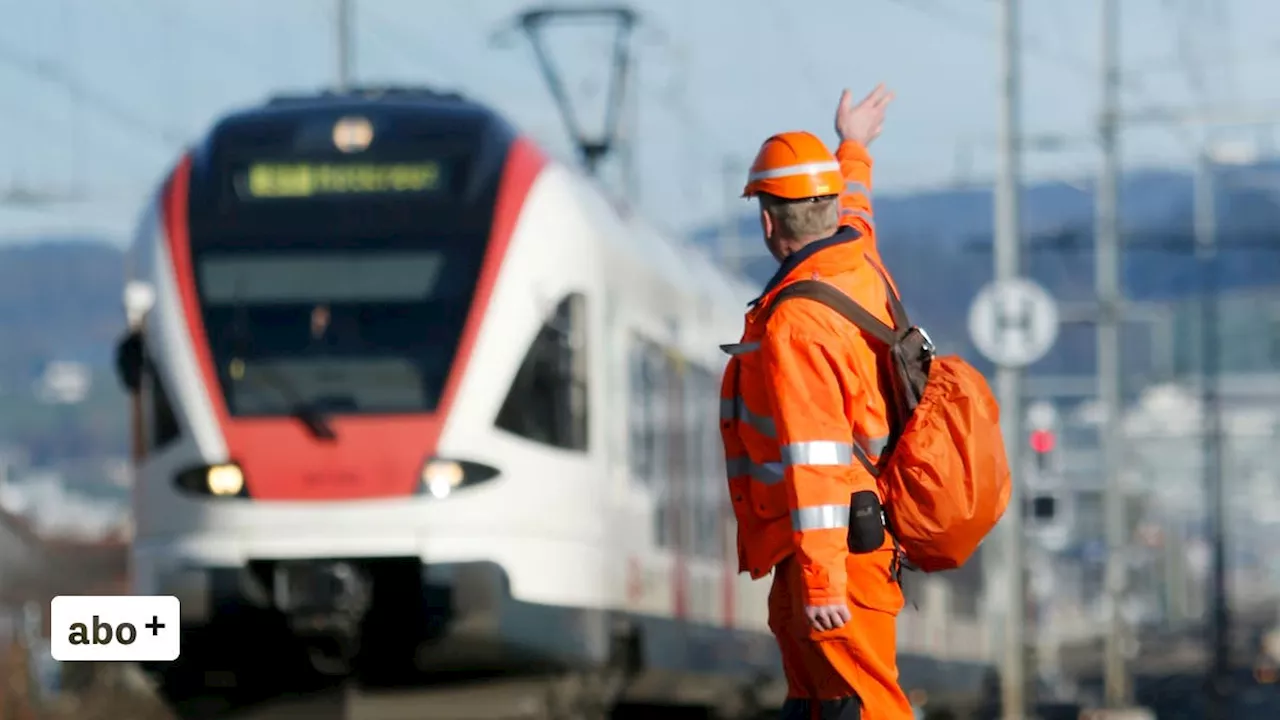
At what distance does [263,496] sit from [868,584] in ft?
20.5

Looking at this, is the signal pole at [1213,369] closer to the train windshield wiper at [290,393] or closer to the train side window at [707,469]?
the train side window at [707,469]

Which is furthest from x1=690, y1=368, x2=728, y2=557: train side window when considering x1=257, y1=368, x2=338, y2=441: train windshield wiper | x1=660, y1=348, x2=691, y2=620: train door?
x1=257, y1=368, x2=338, y2=441: train windshield wiper

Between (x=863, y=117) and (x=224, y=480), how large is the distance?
18.7 ft

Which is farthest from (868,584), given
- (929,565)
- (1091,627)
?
(1091,627)

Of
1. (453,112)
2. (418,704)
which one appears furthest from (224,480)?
(453,112)

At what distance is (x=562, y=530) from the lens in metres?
12.4

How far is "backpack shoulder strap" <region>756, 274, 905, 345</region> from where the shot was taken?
5988 mm

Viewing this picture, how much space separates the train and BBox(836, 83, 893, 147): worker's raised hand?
16.9 ft

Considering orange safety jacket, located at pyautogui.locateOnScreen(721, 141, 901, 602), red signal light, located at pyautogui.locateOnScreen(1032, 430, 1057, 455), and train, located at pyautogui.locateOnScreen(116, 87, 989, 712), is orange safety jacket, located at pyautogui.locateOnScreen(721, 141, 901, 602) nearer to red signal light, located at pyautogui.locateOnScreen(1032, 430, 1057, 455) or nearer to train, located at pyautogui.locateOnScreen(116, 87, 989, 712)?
train, located at pyautogui.locateOnScreen(116, 87, 989, 712)

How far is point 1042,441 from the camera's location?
76.7ft

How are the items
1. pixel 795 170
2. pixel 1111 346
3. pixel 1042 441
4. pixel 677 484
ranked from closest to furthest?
pixel 795 170 → pixel 677 484 → pixel 1042 441 → pixel 1111 346

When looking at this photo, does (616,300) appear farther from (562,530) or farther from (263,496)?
(263,496)

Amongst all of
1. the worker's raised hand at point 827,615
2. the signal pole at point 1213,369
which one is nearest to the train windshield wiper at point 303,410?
the worker's raised hand at point 827,615

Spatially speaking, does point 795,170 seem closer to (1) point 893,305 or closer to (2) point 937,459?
(1) point 893,305
